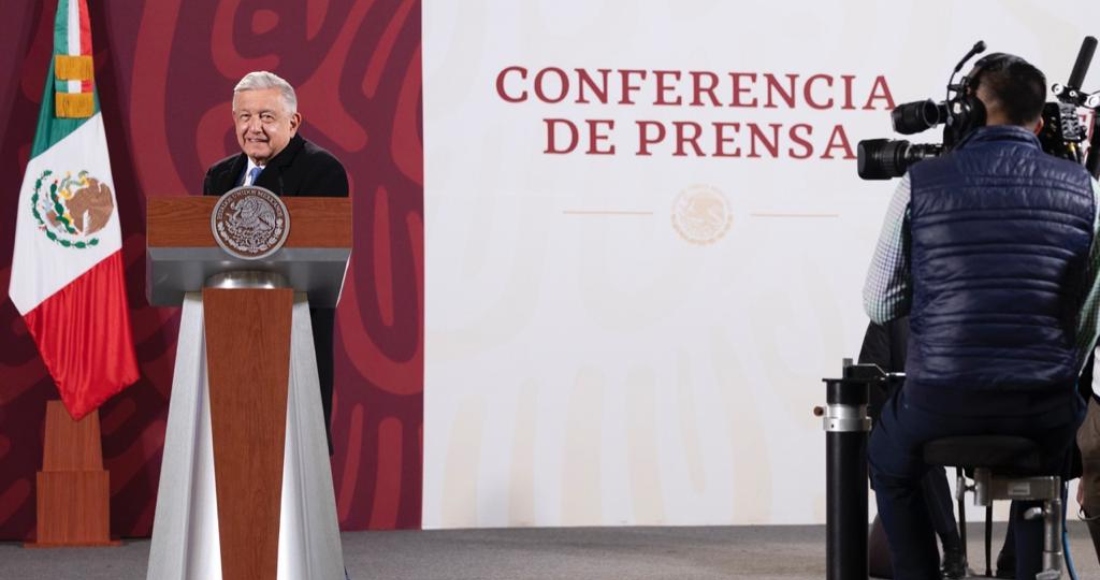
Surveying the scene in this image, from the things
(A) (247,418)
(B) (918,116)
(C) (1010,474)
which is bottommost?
(C) (1010,474)

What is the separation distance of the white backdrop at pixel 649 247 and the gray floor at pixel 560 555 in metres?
0.25

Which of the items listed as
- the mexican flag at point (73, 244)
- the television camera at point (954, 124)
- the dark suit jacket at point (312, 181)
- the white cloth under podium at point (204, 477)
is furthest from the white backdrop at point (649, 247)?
the white cloth under podium at point (204, 477)

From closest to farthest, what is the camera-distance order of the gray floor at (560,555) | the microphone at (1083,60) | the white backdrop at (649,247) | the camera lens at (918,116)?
1. the camera lens at (918,116)
2. the microphone at (1083,60)
3. the gray floor at (560,555)
4. the white backdrop at (649,247)

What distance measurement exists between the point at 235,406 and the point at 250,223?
35 cm

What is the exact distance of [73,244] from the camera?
5.79 metres

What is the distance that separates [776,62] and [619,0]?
701mm

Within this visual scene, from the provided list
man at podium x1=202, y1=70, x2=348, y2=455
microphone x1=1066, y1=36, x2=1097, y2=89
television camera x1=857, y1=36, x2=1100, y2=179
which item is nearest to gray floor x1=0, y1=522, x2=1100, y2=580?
man at podium x1=202, y1=70, x2=348, y2=455

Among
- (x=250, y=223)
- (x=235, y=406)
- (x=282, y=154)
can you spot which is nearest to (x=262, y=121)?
(x=282, y=154)

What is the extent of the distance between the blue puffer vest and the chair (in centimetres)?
6

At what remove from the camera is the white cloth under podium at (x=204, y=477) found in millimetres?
3025

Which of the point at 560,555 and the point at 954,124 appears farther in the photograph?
the point at 560,555

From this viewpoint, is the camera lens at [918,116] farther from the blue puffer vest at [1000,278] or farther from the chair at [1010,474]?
the chair at [1010,474]

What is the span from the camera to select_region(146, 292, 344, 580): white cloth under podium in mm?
3025

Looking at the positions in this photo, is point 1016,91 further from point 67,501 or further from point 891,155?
point 67,501
